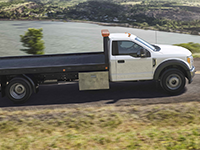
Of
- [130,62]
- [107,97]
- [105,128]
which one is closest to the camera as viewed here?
[105,128]

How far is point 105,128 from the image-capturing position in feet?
18.2

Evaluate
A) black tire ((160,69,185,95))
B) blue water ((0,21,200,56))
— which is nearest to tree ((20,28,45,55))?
blue water ((0,21,200,56))

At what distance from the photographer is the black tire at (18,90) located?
7.35m

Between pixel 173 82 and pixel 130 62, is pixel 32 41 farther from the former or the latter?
pixel 173 82

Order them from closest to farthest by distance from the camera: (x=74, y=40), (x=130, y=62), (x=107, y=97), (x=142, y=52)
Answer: (x=142, y=52) → (x=130, y=62) → (x=107, y=97) → (x=74, y=40)

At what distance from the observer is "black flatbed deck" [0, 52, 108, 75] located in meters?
7.25

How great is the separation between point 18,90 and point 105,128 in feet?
11.5

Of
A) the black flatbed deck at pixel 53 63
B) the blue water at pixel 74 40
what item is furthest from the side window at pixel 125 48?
the blue water at pixel 74 40

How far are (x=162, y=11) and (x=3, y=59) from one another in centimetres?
6896

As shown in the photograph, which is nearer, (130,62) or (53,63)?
(130,62)

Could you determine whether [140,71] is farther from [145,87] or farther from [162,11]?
[162,11]

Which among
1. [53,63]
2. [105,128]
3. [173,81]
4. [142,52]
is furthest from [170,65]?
[53,63]

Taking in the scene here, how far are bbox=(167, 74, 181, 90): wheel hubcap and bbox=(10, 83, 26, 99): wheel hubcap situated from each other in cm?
476

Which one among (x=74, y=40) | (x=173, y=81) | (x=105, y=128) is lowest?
(x=105, y=128)
